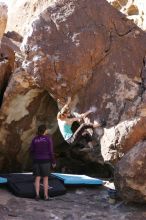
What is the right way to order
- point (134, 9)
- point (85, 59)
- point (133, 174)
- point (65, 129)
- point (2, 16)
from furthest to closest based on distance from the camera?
1. point (134, 9)
2. point (65, 129)
3. point (85, 59)
4. point (2, 16)
5. point (133, 174)

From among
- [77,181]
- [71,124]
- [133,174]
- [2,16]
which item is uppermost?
[2,16]

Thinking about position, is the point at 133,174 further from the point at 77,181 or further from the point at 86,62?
the point at 86,62

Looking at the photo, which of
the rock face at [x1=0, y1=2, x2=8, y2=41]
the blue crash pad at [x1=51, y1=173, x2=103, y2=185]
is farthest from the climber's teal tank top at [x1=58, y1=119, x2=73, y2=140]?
the rock face at [x1=0, y1=2, x2=8, y2=41]

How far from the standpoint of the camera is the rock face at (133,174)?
679 centimetres

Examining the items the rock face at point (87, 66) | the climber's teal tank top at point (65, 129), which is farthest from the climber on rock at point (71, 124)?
the rock face at point (87, 66)

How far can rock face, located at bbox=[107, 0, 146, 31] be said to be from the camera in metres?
14.6

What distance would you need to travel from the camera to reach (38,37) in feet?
27.8

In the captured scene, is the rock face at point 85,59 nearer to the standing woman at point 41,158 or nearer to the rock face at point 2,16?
the rock face at point 2,16

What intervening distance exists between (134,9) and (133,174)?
32.7ft

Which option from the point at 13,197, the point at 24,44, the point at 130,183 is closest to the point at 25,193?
the point at 13,197

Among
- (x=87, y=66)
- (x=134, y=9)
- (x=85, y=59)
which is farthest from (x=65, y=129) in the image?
(x=134, y=9)

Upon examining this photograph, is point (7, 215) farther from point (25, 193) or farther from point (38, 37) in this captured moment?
point (38, 37)

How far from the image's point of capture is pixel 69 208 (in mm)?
→ 6910

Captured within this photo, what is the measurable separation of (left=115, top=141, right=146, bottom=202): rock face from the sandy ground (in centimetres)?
24
